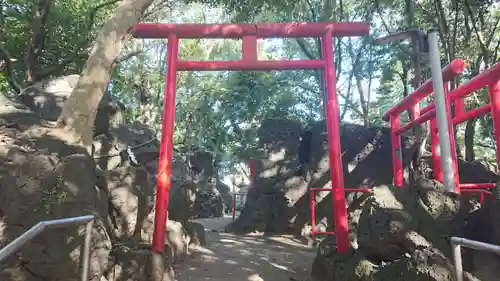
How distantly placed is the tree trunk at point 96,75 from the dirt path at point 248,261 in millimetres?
2273

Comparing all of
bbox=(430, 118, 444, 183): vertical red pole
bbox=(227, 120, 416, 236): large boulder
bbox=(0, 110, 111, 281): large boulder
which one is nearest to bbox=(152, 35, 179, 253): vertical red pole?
bbox=(0, 110, 111, 281): large boulder

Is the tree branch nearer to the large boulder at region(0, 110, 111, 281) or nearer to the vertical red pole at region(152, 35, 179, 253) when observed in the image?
the vertical red pole at region(152, 35, 179, 253)

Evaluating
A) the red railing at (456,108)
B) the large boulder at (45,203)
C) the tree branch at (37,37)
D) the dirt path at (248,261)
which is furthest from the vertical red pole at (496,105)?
the tree branch at (37,37)

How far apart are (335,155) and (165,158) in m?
2.25

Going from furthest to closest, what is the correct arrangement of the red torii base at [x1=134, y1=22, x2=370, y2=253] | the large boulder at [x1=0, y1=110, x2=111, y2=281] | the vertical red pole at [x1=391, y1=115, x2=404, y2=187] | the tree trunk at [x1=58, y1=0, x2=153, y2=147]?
the vertical red pole at [x1=391, y1=115, x2=404, y2=187], the red torii base at [x1=134, y1=22, x2=370, y2=253], the tree trunk at [x1=58, y1=0, x2=153, y2=147], the large boulder at [x1=0, y1=110, x2=111, y2=281]

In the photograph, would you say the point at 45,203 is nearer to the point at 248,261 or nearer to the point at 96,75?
the point at 96,75

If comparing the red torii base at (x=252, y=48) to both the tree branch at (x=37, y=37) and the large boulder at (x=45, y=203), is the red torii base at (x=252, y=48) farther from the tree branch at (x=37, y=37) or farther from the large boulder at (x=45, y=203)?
the tree branch at (x=37, y=37)

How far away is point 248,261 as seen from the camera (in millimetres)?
5930

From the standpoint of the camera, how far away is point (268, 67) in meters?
5.50

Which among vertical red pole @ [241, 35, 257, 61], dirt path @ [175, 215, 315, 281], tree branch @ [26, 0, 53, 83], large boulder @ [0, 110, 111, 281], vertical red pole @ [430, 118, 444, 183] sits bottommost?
dirt path @ [175, 215, 315, 281]

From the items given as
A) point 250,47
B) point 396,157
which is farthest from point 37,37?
point 396,157

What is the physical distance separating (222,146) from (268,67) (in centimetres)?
1803

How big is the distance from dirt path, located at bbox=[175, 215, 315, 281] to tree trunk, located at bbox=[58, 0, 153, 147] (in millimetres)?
2273

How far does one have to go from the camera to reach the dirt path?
4977 millimetres
